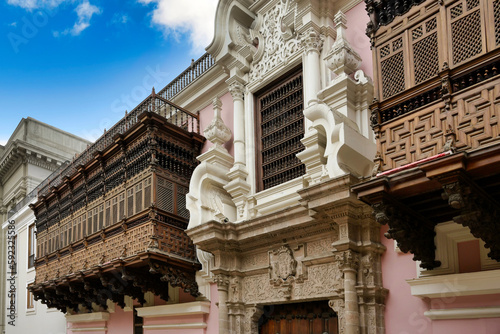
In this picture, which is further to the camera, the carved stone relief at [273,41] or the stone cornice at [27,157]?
the stone cornice at [27,157]

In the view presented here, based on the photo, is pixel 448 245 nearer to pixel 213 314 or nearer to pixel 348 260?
pixel 348 260

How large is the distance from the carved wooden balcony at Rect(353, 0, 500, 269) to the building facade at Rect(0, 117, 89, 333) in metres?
15.6

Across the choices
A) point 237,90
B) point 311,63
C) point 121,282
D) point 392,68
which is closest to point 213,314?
point 121,282

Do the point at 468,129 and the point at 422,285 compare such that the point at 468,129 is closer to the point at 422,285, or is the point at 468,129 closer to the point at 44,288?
the point at 422,285

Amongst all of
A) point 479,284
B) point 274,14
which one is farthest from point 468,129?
point 274,14

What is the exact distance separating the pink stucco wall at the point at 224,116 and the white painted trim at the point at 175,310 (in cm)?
310

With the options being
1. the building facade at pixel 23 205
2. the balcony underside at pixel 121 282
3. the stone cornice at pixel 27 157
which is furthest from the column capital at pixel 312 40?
the stone cornice at pixel 27 157

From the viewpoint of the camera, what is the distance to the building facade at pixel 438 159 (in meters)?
Result: 6.00

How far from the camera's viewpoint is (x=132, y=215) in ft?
38.2

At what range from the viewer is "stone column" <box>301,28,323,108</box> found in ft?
32.0

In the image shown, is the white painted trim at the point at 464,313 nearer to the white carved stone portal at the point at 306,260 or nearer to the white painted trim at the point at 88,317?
the white carved stone portal at the point at 306,260

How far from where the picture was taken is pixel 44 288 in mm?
15266

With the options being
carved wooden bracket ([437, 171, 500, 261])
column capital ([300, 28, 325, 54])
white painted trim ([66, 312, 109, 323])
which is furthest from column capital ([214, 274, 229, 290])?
white painted trim ([66, 312, 109, 323])

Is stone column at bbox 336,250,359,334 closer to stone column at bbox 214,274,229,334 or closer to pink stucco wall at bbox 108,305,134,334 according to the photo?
stone column at bbox 214,274,229,334
